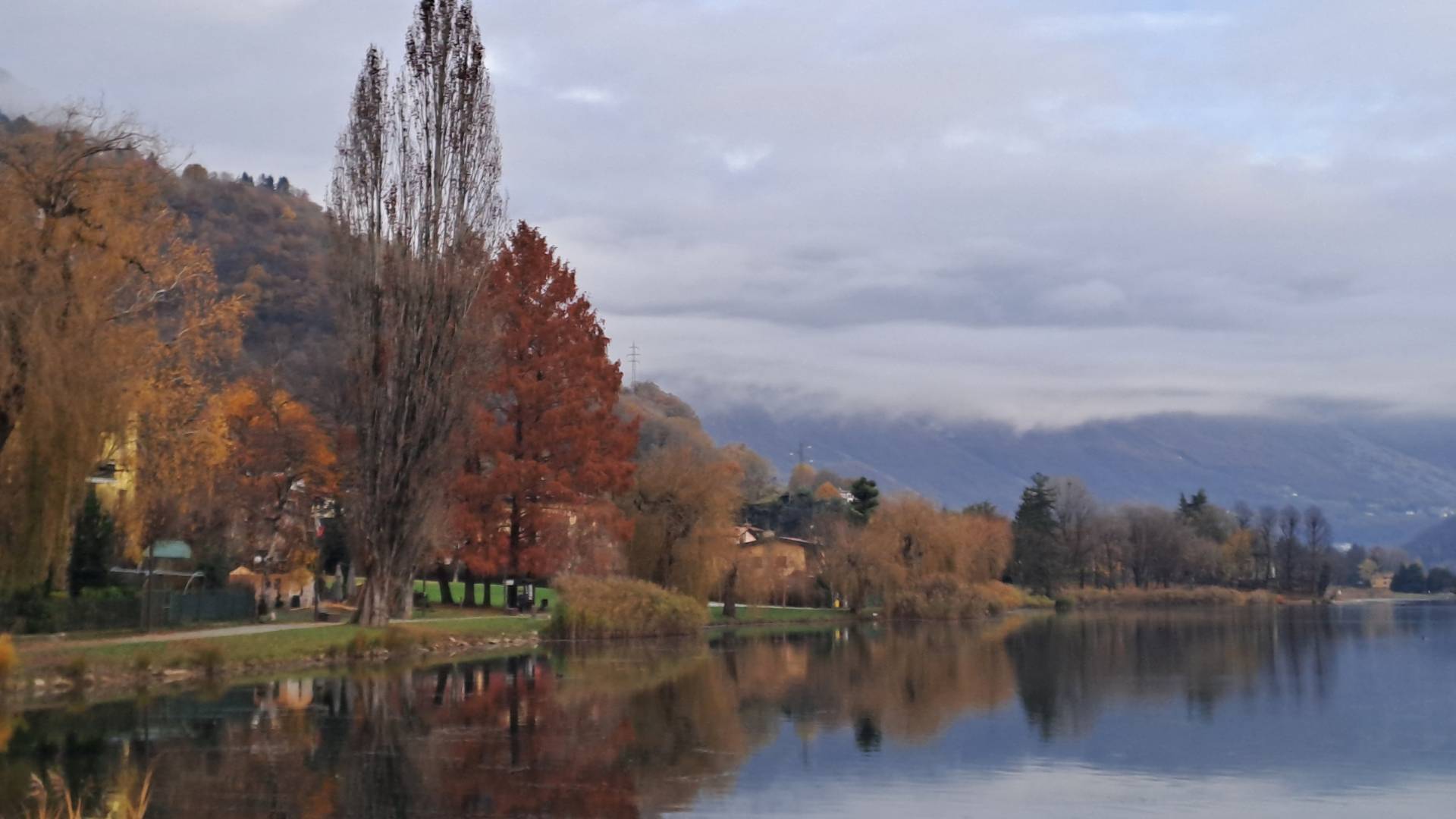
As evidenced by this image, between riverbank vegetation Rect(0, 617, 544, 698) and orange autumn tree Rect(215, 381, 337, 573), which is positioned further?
orange autumn tree Rect(215, 381, 337, 573)

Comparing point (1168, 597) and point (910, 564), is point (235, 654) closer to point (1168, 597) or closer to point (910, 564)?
point (910, 564)

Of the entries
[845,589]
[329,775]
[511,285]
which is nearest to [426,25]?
[511,285]

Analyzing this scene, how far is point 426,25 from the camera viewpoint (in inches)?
1708

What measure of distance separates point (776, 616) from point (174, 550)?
32.6 metres

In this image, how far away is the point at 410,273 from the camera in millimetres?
41969

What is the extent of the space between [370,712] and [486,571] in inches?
982

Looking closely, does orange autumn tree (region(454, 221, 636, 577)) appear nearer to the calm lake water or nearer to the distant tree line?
the calm lake water

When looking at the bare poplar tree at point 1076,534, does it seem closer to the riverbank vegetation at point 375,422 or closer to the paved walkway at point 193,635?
the riverbank vegetation at point 375,422

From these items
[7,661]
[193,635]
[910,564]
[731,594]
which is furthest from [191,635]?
[910,564]

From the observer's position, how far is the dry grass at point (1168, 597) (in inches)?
4257

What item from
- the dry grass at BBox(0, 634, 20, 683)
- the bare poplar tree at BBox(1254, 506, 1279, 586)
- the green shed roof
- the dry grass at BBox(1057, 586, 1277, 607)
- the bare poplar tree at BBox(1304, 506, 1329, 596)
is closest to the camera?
the dry grass at BBox(0, 634, 20, 683)

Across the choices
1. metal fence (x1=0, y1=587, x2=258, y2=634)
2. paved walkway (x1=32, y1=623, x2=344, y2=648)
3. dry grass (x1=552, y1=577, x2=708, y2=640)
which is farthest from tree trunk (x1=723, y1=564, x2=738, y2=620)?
paved walkway (x1=32, y1=623, x2=344, y2=648)

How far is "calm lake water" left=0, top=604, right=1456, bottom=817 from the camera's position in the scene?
17.6m

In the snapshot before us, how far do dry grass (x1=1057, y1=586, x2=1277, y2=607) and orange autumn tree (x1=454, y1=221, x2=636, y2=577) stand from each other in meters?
62.3
